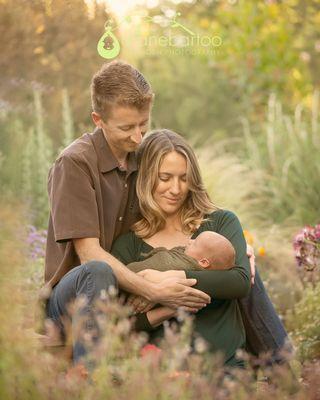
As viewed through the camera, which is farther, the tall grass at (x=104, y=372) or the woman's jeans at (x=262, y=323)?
the woman's jeans at (x=262, y=323)

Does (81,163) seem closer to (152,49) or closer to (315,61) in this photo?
(152,49)

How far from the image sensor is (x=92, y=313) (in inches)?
142

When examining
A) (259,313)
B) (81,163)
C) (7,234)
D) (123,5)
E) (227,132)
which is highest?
(123,5)

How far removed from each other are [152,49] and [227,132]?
1433mm

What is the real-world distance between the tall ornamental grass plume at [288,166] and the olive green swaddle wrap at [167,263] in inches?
150

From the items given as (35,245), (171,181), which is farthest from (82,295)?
(35,245)

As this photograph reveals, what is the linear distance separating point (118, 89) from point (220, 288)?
41.7 inches

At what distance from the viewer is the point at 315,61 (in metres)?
12.9

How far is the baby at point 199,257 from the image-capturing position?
4.06 meters

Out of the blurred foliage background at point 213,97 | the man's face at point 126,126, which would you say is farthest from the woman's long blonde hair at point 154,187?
the blurred foliage background at point 213,97

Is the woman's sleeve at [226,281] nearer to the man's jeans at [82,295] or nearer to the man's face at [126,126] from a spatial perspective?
the man's jeans at [82,295]

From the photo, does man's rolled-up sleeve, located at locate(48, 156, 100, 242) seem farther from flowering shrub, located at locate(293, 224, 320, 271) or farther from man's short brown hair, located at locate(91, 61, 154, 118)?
flowering shrub, located at locate(293, 224, 320, 271)

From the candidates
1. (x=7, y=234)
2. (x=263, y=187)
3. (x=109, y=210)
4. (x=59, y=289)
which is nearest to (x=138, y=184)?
(x=109, y=210)

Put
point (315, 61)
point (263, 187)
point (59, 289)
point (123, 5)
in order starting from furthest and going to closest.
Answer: point (315, 61) → point (123, 5) → point (263, 187) → point (59, 289)
